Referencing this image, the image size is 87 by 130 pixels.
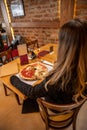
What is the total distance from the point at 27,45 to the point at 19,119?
126 cm

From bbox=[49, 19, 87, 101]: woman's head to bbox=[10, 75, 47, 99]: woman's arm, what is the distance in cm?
12

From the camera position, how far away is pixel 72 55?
0.77 metres

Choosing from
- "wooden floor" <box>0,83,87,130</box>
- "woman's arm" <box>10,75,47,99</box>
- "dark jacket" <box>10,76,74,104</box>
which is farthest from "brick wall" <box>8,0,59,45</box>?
"dark jacket" <box>10,76,74,104</box>

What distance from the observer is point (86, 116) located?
5.36ft

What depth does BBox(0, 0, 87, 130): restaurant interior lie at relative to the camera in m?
1.55

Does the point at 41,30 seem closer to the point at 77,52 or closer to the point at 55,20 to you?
the point at 55,20

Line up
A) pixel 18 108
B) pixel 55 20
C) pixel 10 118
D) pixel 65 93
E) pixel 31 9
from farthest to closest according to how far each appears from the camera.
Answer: pixel 31 9, pixel 55 20, pixel 18 108, pixel 10 118, pixel 65 93

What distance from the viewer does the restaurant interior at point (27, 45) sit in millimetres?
1552

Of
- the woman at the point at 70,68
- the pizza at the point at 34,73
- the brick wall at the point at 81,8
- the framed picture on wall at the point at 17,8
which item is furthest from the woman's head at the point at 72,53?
the framed picture on wall at the point at 17,8

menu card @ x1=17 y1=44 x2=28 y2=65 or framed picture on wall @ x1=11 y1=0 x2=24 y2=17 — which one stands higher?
framed picture on wall @ x1=11 y1=0 x2=24 y2=17

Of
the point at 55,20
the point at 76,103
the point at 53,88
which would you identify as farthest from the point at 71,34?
the point at 55,20

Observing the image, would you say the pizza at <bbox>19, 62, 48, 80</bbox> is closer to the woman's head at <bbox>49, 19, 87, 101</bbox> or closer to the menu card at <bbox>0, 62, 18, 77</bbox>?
the menu card at <bbox>0, 62, 18, 77</bbox>

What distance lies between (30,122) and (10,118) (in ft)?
1.05

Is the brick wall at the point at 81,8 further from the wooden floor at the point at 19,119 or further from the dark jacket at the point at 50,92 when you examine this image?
the dark jacket at the point at 50,92
